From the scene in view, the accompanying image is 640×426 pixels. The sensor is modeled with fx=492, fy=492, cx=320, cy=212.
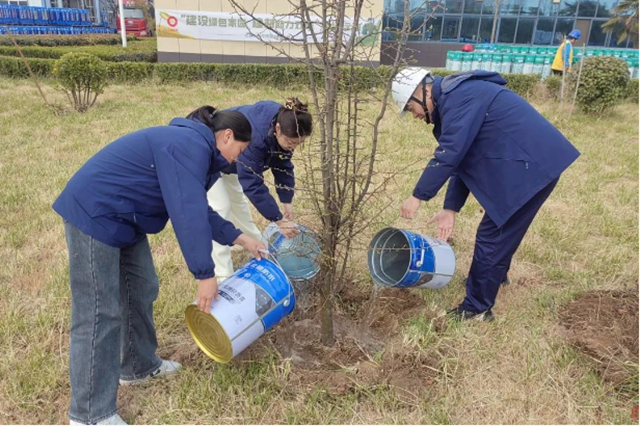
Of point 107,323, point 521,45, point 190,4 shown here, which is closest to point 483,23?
point 521,45

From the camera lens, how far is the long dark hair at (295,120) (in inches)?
106

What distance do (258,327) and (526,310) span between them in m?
1.77

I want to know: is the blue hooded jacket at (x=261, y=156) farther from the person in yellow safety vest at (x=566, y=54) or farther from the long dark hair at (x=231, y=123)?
the person in yellow safety vest at (x=566, y=54)

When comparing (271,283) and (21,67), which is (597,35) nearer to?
(21,67)

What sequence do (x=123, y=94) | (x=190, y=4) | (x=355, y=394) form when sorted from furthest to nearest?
(x=190, y=4) < (x=123, y=94) < (x=355, y=394)

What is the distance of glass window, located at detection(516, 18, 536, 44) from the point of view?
2122 centimetres

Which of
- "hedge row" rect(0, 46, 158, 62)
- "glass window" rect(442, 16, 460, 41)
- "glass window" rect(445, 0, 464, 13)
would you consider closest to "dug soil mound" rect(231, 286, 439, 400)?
"hedge row" rect(0, 46, 158, 62)

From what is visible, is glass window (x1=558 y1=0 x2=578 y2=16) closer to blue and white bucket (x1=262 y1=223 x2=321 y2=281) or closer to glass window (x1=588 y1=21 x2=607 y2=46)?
glass window (x1=588 y1=21 x2=607 y2=46)

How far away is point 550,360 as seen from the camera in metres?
2.53

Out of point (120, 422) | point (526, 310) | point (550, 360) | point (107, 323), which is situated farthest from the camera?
point (526, 310)

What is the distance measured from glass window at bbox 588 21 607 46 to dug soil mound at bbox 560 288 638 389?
22.8 m

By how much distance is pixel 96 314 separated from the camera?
1.90m

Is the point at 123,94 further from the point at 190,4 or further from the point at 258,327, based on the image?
the point at 258,327

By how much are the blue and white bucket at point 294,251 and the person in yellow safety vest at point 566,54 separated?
831 cm
